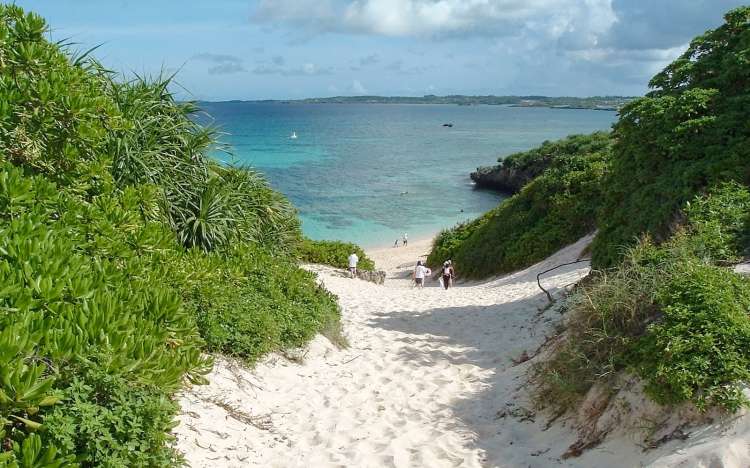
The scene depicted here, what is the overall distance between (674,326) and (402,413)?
2.98 m

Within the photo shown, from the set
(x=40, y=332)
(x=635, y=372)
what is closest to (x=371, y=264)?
(x=635, y=372)

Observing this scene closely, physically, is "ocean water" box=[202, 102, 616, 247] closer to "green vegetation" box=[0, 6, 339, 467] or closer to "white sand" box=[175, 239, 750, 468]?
"green vegetation" box=[0, 6, 339, 467]

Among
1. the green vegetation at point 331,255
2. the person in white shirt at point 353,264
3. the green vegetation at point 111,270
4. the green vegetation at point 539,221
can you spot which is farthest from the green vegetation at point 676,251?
the green vegetation at point 331,255

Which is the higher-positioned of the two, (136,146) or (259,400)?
(136,146)

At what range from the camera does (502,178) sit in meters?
54.0

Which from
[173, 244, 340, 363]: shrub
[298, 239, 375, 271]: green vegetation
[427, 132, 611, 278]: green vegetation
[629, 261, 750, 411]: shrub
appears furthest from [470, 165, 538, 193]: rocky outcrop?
[629, 261, 750, 411]: shrub

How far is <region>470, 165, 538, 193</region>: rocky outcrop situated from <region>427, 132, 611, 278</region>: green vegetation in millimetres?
27444

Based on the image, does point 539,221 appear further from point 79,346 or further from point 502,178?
point 502,178

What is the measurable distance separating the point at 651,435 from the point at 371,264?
60.6 ft

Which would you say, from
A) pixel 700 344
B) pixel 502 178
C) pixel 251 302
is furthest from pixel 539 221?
pixel 502 178

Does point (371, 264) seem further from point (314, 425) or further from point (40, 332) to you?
point (40, 332)

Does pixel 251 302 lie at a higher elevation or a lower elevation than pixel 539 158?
lower

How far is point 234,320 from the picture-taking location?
6.83 m

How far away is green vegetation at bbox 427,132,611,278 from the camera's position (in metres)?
19.6
